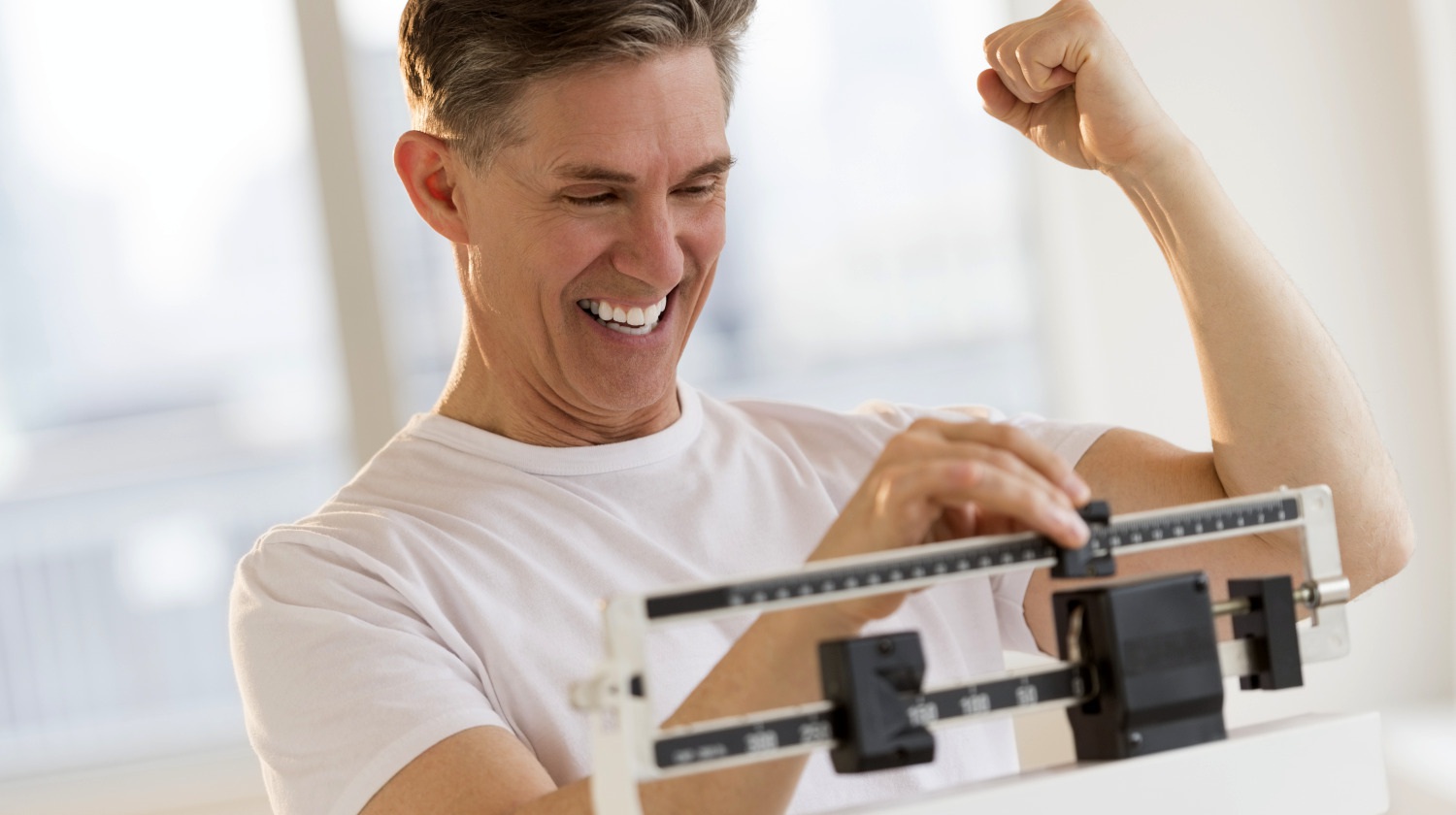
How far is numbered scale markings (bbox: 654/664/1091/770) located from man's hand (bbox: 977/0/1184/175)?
0.66 meters

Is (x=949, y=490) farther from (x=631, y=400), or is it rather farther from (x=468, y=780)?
(x=631, y=400)

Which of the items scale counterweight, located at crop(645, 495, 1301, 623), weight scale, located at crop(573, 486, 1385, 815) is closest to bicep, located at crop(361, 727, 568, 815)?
weight scale, located at crop(573, 486, 1385, 815)

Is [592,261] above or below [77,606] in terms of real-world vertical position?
above

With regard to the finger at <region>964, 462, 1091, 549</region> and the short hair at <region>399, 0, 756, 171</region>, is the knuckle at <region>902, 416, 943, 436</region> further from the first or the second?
the short hair at <region>399, 0, 756, 171</region>

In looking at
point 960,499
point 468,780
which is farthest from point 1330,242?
point 468,780

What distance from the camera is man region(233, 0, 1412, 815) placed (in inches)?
51.9

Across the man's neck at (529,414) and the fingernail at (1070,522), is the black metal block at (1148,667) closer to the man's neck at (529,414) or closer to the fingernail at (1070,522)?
the fingernail at (1070,522)

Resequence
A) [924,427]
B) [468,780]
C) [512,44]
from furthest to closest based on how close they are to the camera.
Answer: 1. [512,44]
2. [468,780]
3. [924,427]

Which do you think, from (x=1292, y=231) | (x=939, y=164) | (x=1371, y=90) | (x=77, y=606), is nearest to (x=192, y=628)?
(x=77, y=606)

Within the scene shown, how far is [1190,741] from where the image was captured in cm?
100

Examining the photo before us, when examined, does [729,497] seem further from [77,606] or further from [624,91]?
[77,606]

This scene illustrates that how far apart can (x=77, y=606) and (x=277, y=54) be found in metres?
1.41

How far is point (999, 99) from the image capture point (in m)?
1.55

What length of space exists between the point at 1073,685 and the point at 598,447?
27.2 inches
